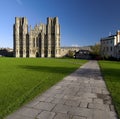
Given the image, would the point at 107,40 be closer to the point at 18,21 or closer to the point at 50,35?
the point at 50,35

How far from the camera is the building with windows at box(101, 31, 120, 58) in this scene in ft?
249

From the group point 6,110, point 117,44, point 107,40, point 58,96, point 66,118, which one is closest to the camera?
point 66,118

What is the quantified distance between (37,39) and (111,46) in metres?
47.2

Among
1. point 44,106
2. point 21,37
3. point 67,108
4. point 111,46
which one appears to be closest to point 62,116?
point 67,108

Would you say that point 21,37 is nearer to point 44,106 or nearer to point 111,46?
point 111,46

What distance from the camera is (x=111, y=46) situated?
7881 centimetres

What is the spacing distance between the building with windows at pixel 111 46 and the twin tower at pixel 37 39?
31080mm

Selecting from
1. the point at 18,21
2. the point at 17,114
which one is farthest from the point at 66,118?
the point at 18,21

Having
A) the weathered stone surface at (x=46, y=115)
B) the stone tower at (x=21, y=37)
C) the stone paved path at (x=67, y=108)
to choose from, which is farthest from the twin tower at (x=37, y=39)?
the weathered stone surface at (x=46, y=115)

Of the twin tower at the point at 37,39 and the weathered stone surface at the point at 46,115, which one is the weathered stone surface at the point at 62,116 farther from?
the twin tower at the point at 37,39

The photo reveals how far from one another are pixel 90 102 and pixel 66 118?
7.00ft

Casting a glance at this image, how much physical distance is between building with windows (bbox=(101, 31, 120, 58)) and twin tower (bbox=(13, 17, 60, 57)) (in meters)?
31.1

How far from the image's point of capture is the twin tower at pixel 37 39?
108 m

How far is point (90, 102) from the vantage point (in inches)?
293
